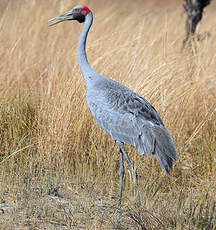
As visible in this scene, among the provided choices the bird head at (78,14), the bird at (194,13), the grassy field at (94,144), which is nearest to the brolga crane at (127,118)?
the grassy field at (94,144)

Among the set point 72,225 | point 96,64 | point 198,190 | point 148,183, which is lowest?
point 198,190

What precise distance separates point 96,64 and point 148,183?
1874 millimetres

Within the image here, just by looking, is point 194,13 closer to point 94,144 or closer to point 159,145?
point 94,144

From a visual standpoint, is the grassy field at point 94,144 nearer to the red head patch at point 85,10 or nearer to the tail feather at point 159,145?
the tail feather at point 159,145

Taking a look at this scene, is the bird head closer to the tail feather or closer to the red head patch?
the red head patch

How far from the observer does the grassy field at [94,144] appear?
4.03 m

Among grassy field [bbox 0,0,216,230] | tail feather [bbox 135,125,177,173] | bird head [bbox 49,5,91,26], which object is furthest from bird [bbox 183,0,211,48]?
tail feather [bbox 135,125,177,173]

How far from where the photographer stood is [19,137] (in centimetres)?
540

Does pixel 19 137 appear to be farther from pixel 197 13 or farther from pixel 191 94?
pixel 197 13

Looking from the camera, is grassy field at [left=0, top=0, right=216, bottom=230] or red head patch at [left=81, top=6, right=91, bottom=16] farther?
red head patch at [left=81, top=6, right=91, bottom=16]

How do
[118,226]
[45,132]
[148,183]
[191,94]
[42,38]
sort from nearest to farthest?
[118,226] → [148,183] → [45,132] → [191,94] → [42,38]

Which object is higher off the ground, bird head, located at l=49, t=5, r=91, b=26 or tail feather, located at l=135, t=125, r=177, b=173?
bird head, located at l=49, t=5, r=91, b=26

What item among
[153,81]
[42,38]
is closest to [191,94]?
[153,81]

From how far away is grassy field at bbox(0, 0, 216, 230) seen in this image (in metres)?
4.03
